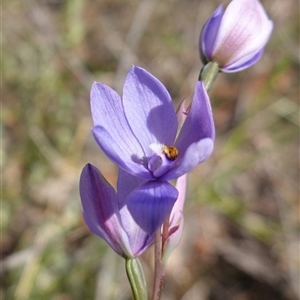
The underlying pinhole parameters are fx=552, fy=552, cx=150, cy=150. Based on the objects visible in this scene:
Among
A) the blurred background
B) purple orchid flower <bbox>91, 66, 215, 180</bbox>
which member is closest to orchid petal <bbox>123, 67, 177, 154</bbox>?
purple orchid flower <bbox>91, 66, 215, 180</bbox>

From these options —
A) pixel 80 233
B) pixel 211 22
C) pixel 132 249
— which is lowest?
pixel 80 233

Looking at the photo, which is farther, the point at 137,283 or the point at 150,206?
the point at 137,283

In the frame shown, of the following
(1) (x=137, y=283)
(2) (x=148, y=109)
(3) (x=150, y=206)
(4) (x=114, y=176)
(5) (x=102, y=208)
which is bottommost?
(4) (x=114, y=176)

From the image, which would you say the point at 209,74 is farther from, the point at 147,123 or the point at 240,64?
the point at 147,123

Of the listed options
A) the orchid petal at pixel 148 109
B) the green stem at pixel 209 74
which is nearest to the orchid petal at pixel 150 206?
the orchid petal at pixel 148 109

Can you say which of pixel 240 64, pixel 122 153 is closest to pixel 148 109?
pixel 122 153

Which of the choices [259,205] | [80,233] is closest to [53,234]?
[80,233]

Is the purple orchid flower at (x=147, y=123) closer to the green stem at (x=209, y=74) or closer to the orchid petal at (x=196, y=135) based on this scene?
the orchid petal at (x=196, y=135)

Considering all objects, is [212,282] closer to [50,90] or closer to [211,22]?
[50,90]
